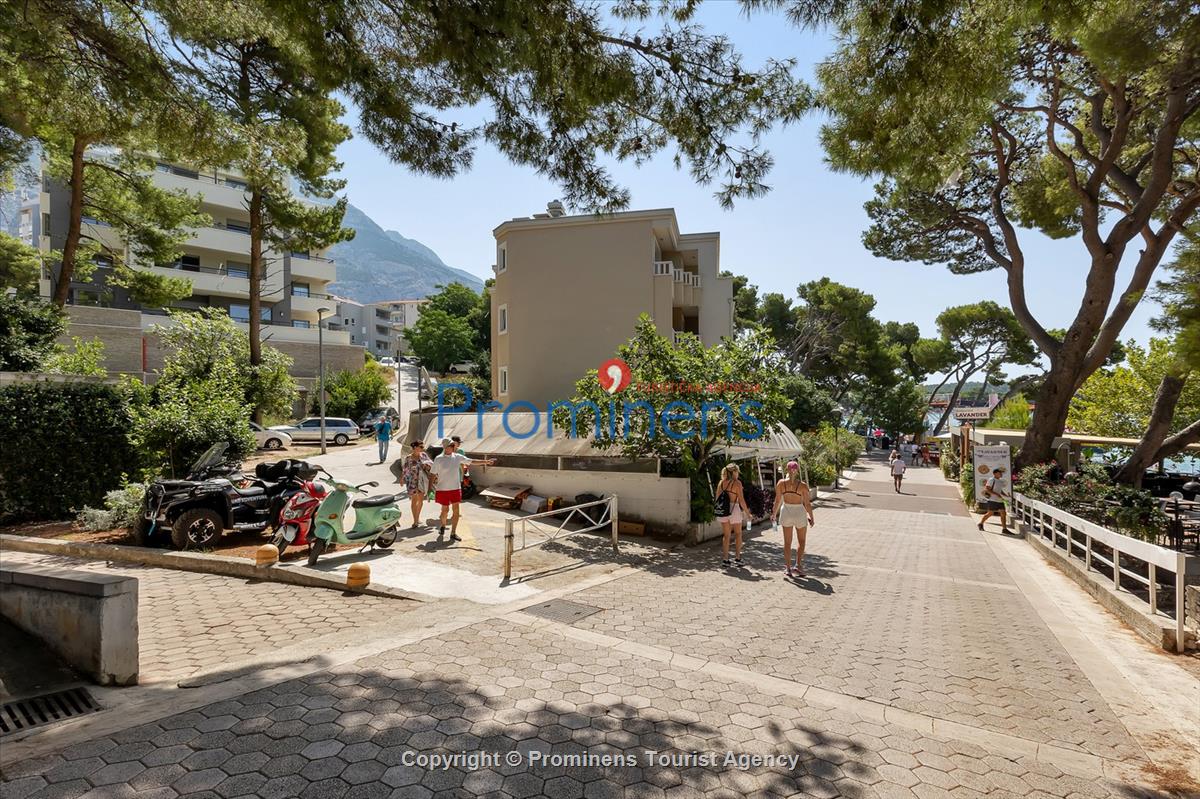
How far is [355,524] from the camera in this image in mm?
8148

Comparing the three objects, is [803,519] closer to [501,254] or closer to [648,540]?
[648,540]

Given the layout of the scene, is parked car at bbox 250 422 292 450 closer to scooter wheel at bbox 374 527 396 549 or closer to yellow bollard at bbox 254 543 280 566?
scooter wheel at bbox 374 527 396 549

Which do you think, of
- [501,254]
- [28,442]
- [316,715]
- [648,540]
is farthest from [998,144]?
[28,442]

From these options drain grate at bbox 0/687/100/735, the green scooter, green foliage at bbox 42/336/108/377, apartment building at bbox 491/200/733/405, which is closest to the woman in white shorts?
the green scooter

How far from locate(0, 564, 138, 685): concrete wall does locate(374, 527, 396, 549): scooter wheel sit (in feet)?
14.3

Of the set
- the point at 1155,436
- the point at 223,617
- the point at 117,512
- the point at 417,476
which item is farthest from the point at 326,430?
the point at 1155,436

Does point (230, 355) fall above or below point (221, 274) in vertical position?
below

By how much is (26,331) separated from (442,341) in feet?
113

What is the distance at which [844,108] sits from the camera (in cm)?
572

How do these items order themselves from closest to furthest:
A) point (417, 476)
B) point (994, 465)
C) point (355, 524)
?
point (355, 524) < point (417, 476) < point (994, 465)

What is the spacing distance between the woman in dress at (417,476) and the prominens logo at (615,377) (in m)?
3.74

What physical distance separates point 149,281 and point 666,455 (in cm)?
1830

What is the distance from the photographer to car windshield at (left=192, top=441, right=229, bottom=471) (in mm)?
8930

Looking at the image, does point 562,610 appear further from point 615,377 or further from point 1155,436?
point 1155,436
